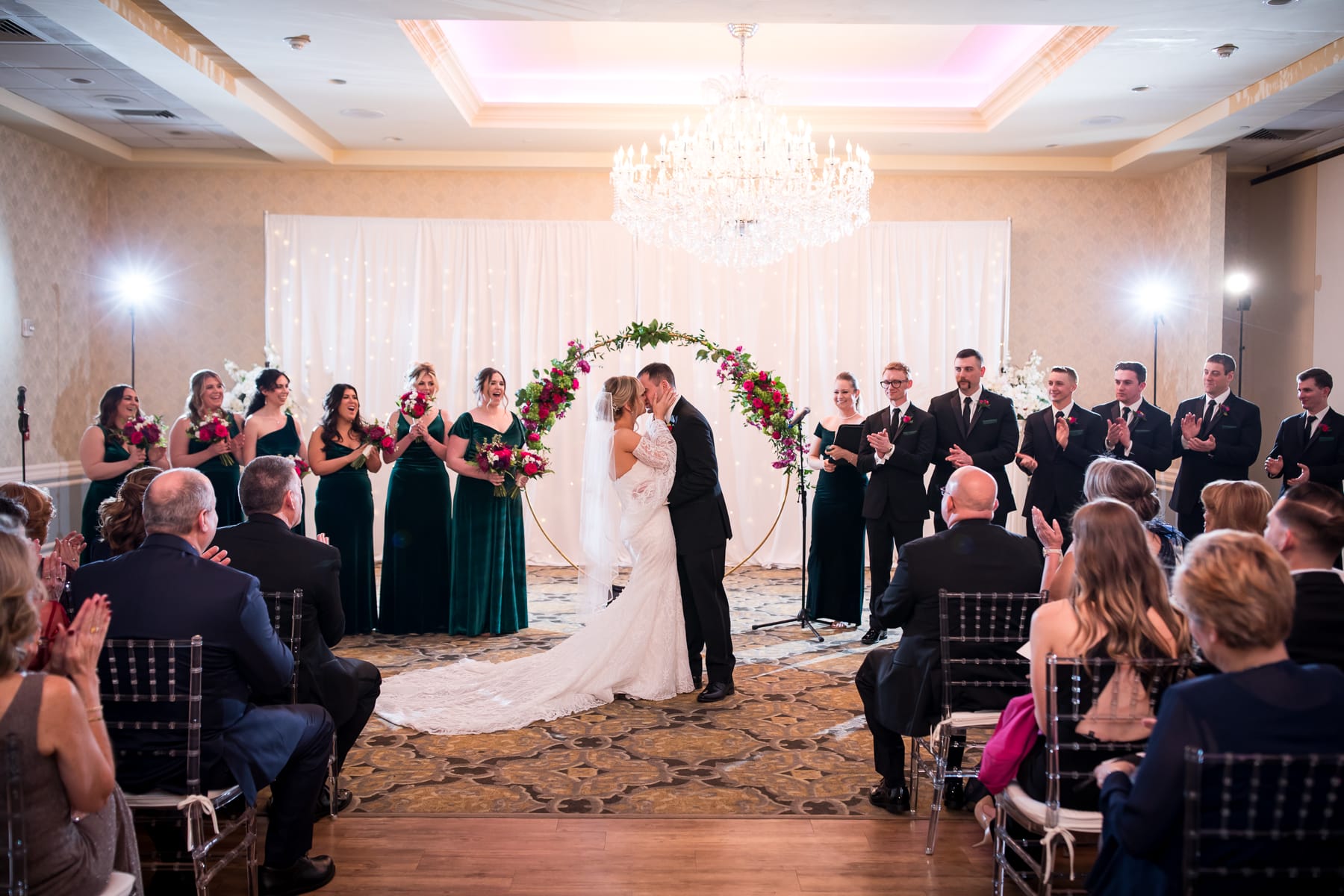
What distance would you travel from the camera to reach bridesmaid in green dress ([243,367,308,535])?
712 cm

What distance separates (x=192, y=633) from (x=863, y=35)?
673 cm

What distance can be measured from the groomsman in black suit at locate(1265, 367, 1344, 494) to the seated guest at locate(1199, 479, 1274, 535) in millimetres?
3254

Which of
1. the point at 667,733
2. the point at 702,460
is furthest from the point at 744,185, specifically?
the point at 667,733

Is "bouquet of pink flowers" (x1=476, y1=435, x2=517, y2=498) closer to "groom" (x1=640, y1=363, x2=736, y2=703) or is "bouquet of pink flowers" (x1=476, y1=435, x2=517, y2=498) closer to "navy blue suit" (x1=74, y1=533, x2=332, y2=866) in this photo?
"groom" (x1=640, y1=363, x2=736, y2=703)

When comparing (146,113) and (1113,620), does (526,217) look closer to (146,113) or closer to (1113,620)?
(146,113)

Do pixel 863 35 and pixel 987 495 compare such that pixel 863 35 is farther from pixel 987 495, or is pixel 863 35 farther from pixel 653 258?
pixel 987 495

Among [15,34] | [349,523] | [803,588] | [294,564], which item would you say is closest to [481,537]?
[349,523]

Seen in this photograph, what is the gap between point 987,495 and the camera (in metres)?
3.93

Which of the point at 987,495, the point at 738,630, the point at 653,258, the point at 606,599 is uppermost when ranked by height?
the point at 653,258

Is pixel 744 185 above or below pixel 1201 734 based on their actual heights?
above

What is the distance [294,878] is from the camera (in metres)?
3.43

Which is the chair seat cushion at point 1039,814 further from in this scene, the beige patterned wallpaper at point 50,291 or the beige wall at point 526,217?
the beige patterned wallpaper at point 50,291

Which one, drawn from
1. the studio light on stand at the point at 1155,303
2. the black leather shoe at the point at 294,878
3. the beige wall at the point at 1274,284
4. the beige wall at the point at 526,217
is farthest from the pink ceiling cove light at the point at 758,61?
the black leather shoe at the point at 294,878

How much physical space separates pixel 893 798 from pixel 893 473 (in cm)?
323
